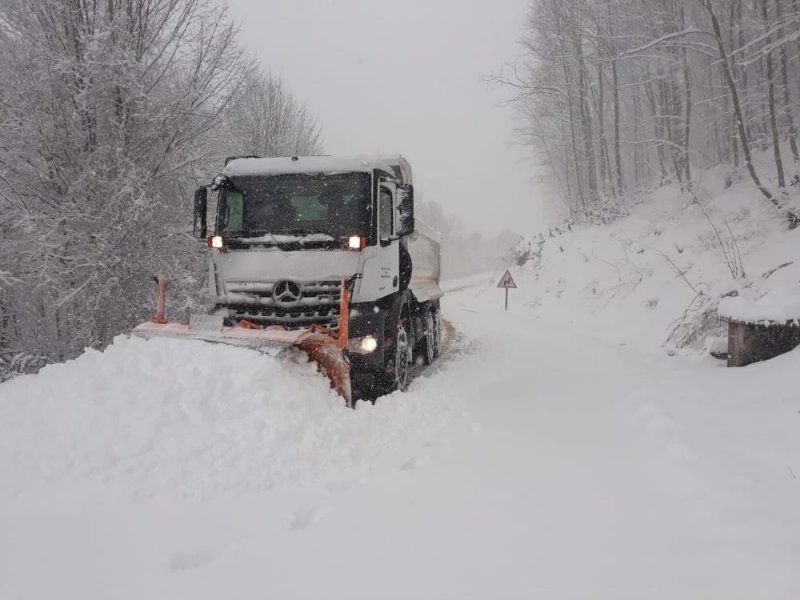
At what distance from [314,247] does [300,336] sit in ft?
4.65

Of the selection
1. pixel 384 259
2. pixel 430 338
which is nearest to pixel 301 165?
pixel 384 259

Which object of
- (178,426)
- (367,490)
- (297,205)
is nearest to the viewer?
(367,490)

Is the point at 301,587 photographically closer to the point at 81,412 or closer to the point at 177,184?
the point at 81,412

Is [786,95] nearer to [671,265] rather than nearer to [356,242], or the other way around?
[671,265]

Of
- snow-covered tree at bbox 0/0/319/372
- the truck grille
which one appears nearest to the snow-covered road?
the truck grille

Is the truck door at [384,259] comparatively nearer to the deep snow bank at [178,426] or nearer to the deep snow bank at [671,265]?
the deep snow bank at [178,426]

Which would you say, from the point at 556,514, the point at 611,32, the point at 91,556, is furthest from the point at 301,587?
the point at 611,32

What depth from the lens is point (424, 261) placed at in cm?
900

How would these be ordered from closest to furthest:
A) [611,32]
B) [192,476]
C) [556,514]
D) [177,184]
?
1. [556,514]
2. [192,476]
3. [177,184]
4. [611,32]

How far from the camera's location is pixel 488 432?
4.79 metres

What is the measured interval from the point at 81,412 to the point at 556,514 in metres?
3.61

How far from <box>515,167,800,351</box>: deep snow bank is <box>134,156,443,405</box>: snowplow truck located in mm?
5842

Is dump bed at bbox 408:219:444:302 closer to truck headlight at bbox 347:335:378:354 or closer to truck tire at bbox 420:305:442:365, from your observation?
truck tire at bbox 420:305:442:365

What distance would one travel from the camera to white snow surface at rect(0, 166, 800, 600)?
2.45 m
